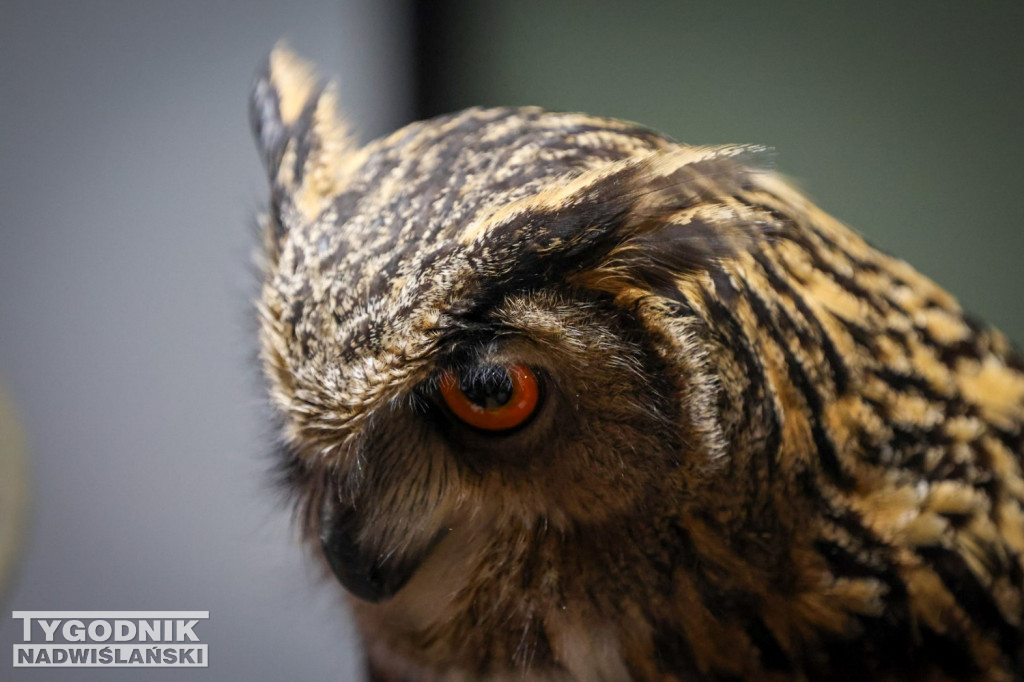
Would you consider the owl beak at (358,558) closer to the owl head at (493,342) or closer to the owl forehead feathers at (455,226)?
the owl head at (493,342)

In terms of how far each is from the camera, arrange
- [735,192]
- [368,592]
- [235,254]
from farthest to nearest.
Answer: [235,254], [368,592], [735,192]

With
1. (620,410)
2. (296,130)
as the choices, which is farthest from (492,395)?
(296,130)

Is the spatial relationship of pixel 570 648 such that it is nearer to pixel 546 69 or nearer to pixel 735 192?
pixel 735 192

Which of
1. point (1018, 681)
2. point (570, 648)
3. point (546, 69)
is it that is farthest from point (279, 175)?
point (1018, 681)

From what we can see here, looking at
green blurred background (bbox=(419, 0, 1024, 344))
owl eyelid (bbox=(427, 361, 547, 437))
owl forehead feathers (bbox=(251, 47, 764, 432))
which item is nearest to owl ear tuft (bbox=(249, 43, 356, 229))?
owl forehead feathers (bbox=(251, 47, 764, 432))

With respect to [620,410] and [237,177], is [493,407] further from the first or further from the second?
[237,177]

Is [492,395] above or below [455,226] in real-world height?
below

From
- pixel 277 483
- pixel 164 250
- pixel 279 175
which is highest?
pixel 279 175
